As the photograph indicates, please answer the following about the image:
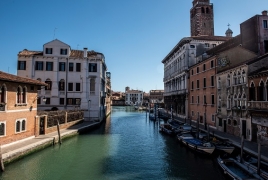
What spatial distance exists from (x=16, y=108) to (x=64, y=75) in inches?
631

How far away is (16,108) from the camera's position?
15398 millimetres

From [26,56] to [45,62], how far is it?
8.61 feet

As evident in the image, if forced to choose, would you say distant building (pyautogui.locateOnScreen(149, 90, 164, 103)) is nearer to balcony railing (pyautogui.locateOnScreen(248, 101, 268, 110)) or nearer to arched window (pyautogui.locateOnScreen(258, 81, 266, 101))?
balcony railing (pyautogui.locateOnScreen(248, 101, 268, 110))

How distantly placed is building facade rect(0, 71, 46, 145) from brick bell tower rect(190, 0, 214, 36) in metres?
38.8

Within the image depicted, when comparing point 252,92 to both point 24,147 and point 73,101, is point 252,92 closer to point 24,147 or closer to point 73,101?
point 24,147

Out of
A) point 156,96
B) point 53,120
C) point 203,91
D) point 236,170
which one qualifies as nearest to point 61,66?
point 53,120

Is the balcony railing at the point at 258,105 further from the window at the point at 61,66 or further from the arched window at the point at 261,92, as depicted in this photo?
the window at the point at 61,66

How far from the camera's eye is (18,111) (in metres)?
15.6

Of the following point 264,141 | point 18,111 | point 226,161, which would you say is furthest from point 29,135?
point 264,141

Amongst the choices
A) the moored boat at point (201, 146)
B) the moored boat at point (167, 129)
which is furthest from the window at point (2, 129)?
the moored boat at point (167, 129)

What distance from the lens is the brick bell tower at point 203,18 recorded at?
4697cm

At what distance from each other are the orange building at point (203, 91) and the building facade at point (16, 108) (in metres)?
14.4

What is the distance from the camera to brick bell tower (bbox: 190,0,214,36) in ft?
154

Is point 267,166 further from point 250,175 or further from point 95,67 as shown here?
point 95,67
